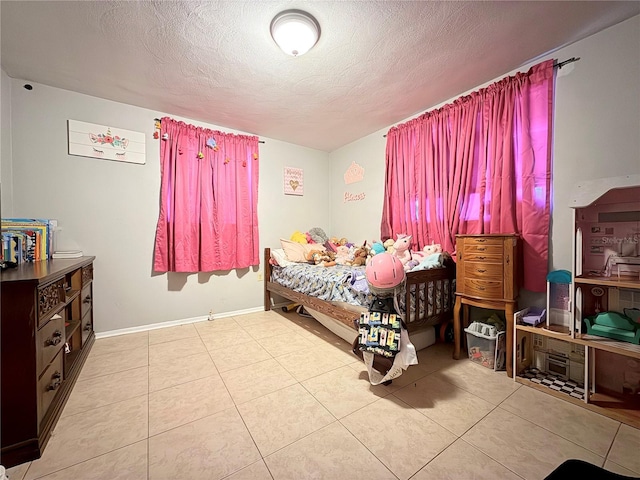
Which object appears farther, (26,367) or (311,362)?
(311,362)

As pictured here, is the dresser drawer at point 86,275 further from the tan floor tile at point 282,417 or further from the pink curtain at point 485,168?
the pink curtain at point 485,168

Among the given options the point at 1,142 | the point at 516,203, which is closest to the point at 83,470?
the point at 1,142

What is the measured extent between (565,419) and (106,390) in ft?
9.31

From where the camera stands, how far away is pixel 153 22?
1.62 metres

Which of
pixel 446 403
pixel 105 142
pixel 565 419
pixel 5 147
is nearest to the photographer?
pixel 565 419

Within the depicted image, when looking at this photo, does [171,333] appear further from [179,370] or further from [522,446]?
[522,446]

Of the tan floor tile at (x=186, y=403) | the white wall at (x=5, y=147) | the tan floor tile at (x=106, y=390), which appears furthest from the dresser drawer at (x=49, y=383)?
the white wall at (x=5, y=147)

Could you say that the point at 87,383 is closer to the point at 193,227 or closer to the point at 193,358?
the point at 193,358

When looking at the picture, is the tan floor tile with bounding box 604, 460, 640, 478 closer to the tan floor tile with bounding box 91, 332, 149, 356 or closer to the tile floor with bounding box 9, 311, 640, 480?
the tile floor with bounding box 9, 311, 640, 480

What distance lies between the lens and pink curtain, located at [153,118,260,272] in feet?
9.36

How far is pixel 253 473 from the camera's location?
1104mm

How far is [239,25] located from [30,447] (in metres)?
2.53

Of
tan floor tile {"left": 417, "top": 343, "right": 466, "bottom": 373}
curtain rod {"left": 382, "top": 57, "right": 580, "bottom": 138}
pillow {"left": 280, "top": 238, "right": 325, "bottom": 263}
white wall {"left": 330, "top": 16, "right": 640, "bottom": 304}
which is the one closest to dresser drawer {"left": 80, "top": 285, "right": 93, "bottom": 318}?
pillow {"left": 280, "top": 238, "right": 325, "bottom": 263}

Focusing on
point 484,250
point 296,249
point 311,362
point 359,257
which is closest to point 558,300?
point 484,250
